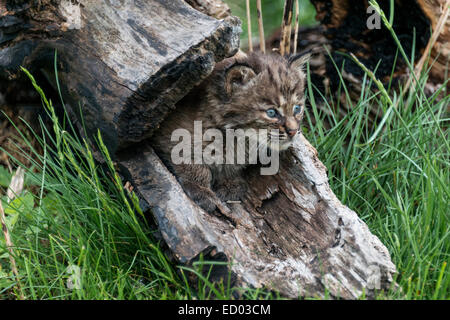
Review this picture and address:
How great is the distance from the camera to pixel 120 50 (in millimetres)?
2912

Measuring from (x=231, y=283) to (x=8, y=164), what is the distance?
2.32m

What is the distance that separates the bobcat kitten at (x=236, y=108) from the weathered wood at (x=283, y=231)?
0.60 feet

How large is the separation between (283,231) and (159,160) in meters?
0.88

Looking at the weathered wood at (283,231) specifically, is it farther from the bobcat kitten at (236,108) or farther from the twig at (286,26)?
the twig at (286,26)

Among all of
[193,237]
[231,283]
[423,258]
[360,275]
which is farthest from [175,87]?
[423,258]

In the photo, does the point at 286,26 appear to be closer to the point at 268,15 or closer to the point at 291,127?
the point at 291,127

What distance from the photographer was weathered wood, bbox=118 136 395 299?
2564 millimetres

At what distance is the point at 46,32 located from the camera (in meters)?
3.09

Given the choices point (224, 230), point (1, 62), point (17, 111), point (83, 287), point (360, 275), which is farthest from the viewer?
point (17, 111)

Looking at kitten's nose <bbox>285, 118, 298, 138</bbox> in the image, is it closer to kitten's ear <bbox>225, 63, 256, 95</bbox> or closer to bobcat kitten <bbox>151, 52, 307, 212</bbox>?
bobcat kitten <bbox>151, 52, 307, 212</bbox>

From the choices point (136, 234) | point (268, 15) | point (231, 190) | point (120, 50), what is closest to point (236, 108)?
point (231, 190)

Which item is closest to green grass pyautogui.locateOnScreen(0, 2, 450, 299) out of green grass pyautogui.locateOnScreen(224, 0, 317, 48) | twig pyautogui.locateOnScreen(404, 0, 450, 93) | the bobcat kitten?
the bobcat kitten

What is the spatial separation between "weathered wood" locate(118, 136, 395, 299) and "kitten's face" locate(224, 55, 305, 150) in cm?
22

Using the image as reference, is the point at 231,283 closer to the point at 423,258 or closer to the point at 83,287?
the point at 83,287
